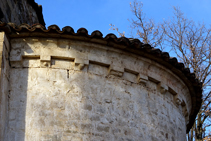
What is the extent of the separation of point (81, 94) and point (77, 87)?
0.51 feet

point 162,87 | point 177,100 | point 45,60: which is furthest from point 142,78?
point 45,60

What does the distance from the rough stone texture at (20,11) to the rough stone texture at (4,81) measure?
1914 millimetres

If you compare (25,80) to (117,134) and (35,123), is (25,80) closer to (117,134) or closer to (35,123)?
(35,123)

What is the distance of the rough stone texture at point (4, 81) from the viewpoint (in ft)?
22.5

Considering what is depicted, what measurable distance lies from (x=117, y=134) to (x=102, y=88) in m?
0.94

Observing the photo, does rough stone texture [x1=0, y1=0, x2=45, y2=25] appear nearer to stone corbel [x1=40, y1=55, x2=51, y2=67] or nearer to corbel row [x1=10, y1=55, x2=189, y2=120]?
corbel row [x1=10, y1=55, x2=189, y2=120]

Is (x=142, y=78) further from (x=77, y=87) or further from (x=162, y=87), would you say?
(x=77, y=87)

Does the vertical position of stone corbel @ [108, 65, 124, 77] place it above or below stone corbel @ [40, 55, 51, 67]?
below

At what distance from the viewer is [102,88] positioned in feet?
25.3

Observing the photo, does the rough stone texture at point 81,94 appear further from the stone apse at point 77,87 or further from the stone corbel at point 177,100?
the stone corbel at point 177,100

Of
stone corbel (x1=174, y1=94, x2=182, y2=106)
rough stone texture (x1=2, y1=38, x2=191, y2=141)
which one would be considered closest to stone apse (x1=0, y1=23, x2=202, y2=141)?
rough stone texture (x1=2, y1=38, x2=191, y2=141)

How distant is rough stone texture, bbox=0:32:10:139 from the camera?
6.87 m

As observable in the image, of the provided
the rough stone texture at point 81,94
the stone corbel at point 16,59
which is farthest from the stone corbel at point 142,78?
the stone corbel at point 16,59

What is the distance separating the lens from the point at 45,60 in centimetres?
754
